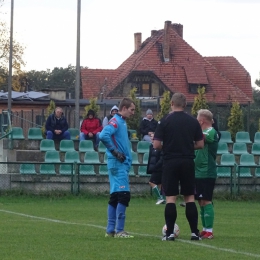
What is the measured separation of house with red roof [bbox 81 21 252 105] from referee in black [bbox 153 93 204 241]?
57217mm

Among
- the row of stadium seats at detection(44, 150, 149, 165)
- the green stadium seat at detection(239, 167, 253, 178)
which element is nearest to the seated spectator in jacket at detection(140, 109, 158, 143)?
the row of stadium seats at detection(44, 150, 149, 165)

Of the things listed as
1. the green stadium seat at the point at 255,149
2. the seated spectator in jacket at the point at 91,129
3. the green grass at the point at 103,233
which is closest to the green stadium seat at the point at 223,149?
the green stadium seat at the point at 255,149

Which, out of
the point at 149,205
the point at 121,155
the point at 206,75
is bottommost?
the point at 149,205

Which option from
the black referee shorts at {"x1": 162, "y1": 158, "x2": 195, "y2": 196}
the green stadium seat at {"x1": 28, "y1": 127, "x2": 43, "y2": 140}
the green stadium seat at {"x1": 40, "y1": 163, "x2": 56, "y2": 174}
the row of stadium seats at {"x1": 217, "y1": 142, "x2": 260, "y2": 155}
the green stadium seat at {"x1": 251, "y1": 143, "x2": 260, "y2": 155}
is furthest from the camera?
the green stadium seat at {"x1": 251, "y1": 143, "x2": 260, "y2": 155}

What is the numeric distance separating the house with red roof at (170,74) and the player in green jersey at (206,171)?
56.3 m

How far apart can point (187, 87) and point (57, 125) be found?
155ft

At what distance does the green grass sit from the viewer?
29.5 feet

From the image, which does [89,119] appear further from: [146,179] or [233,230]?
[233,230]

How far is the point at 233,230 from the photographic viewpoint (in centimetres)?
1303

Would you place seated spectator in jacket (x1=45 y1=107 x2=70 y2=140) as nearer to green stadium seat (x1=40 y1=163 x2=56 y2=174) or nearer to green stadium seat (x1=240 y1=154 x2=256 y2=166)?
green stadium seat (x1=40 y1=163 x2=56 y2=174)

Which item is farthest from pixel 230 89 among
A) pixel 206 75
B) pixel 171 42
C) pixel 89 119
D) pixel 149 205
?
pixel 149 205

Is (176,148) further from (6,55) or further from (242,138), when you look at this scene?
(6,55)

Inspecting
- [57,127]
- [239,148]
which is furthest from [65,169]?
[239,148]

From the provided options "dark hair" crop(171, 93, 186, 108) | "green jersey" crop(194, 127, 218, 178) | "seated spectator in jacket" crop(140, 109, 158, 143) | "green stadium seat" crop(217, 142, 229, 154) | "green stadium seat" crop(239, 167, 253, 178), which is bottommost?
"green stadium seat" crop(239, 167, 253, 178)
